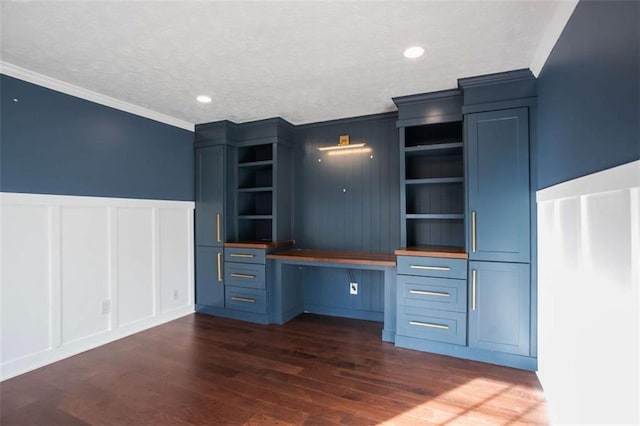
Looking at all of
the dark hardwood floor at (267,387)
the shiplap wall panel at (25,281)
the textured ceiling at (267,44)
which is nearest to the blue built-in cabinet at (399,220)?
the dark hardwood floor at (267,387)

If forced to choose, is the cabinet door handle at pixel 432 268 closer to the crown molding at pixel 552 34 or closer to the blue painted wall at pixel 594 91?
the blue painted wall at pixel 594 91

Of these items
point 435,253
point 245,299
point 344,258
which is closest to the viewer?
point 435,253

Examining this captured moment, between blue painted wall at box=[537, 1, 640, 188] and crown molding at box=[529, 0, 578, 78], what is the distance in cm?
5

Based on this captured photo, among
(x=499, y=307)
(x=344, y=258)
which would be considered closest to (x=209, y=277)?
(x=344, y=258)

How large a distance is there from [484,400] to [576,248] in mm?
1197

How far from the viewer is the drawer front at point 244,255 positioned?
3494mm

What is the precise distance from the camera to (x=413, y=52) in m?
2.11

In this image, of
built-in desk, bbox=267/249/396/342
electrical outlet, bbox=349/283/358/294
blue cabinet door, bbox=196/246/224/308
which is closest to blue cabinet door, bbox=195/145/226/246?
blue cabinet door, bbox=196/246/224/308

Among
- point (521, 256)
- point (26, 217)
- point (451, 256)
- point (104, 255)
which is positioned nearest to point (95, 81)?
point (26, 217)

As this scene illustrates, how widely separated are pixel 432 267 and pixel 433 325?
0.52 m

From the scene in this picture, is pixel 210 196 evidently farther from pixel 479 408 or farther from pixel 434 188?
pixel 479 408

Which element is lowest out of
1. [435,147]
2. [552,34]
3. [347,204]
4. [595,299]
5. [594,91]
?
[595,299]

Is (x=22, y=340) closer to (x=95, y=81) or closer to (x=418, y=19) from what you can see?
(x=95, y=81)

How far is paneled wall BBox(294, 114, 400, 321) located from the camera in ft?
11.4
